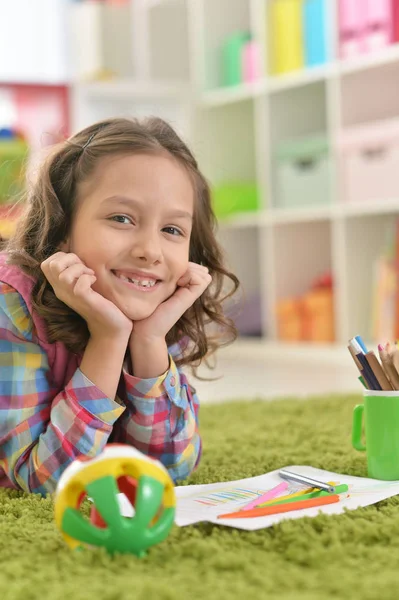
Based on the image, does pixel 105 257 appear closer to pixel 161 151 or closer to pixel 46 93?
pixel 161 151

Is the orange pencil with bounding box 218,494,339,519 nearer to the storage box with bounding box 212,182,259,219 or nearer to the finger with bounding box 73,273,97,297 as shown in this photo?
the finger with bounding box 73,273,97,297

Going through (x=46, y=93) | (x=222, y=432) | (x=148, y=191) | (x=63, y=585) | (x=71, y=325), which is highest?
(x=46, y=93)

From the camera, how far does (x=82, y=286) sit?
3.41 feet

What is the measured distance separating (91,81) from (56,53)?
0.64m

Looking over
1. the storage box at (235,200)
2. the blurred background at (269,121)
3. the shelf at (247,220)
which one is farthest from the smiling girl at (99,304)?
the storage box at (235,200)

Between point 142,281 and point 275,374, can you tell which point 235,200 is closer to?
→ point 275,374

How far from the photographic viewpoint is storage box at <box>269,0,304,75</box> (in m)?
3.37

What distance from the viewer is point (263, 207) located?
353cm

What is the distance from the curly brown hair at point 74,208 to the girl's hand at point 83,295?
2.5 inches

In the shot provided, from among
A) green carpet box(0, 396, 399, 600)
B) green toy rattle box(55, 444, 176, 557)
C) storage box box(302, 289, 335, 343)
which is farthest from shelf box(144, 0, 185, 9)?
green toy rattle box(55, 444, 176, 557)

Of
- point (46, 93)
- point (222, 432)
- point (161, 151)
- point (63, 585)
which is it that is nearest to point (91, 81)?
point (46, 93)

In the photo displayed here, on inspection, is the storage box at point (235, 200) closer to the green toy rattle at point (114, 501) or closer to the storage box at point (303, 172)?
the storage box at point (303, 172)

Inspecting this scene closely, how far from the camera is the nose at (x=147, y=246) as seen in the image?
107 centimetres

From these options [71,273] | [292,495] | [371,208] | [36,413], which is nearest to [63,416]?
[36,413]
